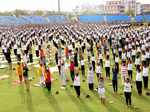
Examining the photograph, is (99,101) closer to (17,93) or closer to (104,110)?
(104,110)

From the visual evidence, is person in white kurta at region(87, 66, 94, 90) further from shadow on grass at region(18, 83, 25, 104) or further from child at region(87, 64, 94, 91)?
shadow on grass at region(18, 83, 25, 104)

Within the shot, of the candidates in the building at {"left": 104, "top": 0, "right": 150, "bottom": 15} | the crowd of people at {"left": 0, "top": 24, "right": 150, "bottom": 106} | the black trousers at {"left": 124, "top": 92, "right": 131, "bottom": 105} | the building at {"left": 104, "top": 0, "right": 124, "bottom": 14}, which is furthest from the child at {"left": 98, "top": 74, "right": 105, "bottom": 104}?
the building at {"left": 104, "top": 0, "right": 124, "bottom": 14}

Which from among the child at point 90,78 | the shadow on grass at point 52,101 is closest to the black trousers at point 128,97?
the child at point 90,78

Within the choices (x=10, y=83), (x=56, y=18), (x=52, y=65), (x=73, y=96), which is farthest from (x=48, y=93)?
(x=56, y=18)

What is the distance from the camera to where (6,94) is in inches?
412

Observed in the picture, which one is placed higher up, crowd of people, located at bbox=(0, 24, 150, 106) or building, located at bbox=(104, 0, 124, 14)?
building, located at bbox=(104, 0, 124, 14)

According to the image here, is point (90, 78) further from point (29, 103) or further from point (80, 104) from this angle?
point (29, 103)

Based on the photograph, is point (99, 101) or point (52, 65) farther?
point (52, 65)

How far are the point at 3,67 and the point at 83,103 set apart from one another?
8926 mm

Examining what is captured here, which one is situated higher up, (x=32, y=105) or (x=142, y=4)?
(x=142, y=4)

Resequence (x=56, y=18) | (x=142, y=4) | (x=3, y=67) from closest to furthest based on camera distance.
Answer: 1. (x=3, y=67)
2. (x=56, y=18)
3. (x=142, y=4)

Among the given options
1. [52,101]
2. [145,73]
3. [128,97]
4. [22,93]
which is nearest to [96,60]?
[145,73]

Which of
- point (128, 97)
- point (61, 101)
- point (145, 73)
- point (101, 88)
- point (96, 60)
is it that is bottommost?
point (61, 101)

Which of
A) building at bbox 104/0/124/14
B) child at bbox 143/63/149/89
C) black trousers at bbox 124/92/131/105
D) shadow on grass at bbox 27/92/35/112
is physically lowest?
shadow on grass at bbox 27/92/35/112
